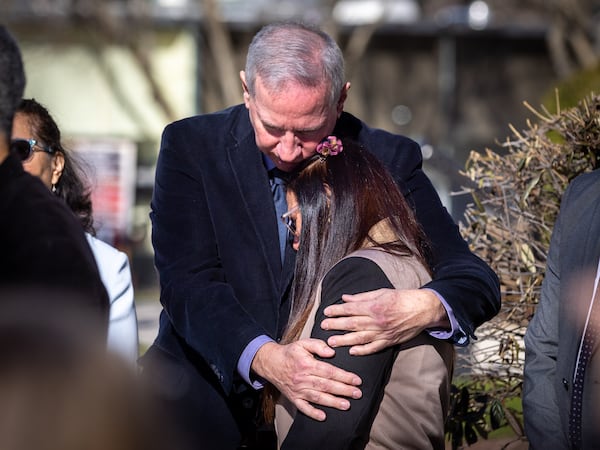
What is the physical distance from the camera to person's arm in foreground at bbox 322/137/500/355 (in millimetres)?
2602

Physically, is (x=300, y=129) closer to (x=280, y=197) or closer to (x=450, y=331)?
(x=280, y=197)

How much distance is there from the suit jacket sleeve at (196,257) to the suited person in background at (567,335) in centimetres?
86

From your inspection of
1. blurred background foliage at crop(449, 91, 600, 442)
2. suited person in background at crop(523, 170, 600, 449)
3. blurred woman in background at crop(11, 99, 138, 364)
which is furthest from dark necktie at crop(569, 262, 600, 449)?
blurred woman in background at crop(11, 99, 138, 364)

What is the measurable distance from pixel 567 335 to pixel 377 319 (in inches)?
26.3

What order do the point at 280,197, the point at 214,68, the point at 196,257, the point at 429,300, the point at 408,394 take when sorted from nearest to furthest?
the point at 408,394, the point at 429,300, the point at 196,257, the point at 280,197, the point at 214,68

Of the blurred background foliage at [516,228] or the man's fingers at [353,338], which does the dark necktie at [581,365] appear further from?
the blurred background foliage at [516,228]

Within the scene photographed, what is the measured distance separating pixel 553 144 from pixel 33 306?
112 inches

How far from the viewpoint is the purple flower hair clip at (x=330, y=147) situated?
2975mm

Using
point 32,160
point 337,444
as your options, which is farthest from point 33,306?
point 32,160

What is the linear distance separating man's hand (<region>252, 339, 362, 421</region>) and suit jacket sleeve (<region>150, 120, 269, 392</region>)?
0.77 feet

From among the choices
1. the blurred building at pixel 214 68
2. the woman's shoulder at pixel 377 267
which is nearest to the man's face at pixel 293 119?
the woman's shoulder at pixel 377 267

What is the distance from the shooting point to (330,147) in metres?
2.99

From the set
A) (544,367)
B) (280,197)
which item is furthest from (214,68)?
(544,367)

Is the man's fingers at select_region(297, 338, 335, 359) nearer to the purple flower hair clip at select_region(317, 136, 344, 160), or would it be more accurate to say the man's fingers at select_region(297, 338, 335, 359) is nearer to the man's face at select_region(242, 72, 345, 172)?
the purple flower hair clip at select_region(317, 136, 344, 160)
